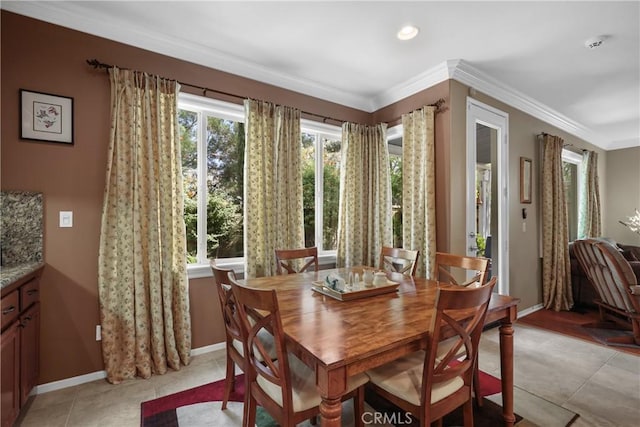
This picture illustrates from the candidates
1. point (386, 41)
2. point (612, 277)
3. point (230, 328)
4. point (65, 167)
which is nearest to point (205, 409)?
point (230, 328)

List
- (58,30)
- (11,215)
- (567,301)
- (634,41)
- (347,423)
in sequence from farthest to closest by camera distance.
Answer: (567,301) < (634,41) < (58,30) < (11,215) < (347,423)

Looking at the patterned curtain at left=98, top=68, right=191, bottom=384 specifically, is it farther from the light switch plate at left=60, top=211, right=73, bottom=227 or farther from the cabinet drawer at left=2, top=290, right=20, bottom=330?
the cabinet drawer at left=2, top=290, right=20, bottom=330

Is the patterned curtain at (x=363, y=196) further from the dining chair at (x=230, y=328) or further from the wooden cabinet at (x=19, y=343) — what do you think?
the wooden cabinet at (x=19, y=343)

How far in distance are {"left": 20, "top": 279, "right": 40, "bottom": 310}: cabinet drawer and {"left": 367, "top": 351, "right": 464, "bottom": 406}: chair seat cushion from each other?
6.75ft

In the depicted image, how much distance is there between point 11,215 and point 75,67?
1.15 m

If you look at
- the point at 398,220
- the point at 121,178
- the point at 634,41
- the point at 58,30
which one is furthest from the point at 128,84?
Result: the point at 634,41

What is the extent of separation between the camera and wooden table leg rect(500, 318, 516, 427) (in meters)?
1.74

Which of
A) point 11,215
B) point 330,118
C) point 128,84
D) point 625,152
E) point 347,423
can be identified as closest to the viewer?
point 347,423

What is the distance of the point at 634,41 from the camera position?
258 centimetres

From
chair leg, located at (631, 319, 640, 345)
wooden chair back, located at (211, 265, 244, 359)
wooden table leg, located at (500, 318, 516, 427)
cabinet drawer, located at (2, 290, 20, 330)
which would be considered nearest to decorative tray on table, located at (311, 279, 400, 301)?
wooden chair back, located at (211, 265, 244, 359)

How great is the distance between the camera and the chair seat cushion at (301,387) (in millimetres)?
1326

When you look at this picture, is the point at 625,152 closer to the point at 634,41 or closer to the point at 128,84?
the point at 634,41

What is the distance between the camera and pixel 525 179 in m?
3.96

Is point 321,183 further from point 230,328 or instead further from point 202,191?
point 230,328
